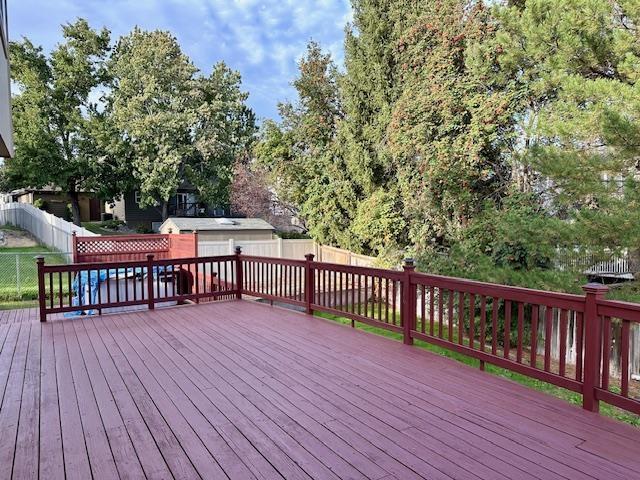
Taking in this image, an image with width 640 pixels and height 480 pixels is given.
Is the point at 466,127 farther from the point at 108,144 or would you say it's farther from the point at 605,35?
Answer: the point at 108,144

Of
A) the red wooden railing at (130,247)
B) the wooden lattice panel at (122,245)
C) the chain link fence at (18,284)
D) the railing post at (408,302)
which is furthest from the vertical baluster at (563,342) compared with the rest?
the wooden lattice panel at (122,245)

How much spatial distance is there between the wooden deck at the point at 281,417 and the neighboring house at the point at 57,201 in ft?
67.5

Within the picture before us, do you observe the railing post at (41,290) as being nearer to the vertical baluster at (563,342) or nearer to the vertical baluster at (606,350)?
the vertical baluster at (563,342)

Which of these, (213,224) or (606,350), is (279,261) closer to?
(606,350)

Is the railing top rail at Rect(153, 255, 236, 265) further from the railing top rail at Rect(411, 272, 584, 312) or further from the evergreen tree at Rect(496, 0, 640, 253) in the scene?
the evergreen tree at Rect(496, 0, 640, 253)

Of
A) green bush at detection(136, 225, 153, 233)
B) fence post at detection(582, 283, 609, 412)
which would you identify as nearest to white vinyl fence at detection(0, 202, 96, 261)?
green bush at detection(136, 225, 153, 233)

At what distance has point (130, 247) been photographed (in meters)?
10.5

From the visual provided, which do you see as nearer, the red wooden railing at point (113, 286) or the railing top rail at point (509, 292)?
the railing top rail at point (509, 292)

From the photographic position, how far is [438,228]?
33.2 feet

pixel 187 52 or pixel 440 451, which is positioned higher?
pixel 187 52

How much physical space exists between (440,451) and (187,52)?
21.7 meters

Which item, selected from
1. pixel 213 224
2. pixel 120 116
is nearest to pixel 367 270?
pixel 213 224

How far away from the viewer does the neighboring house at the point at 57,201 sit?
76.3 ft

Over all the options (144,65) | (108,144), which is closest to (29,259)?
(108,144)
